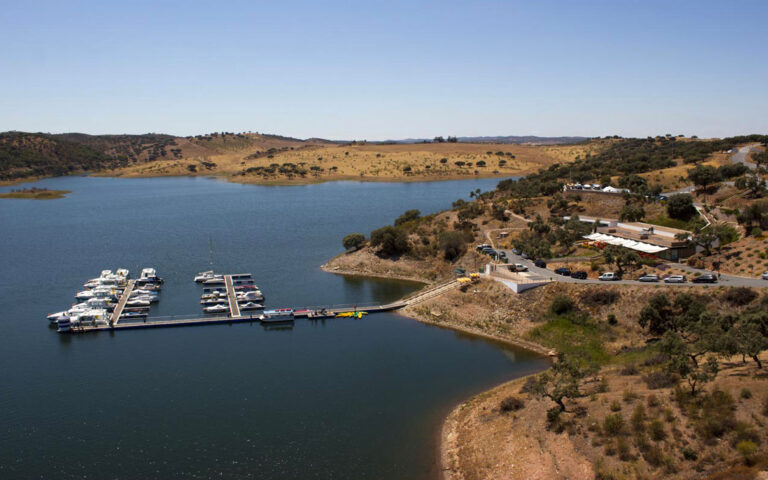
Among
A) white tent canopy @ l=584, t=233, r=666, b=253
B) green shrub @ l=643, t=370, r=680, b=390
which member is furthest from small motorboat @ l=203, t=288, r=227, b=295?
green shrub @ l=643, t=370, r=680, b=390

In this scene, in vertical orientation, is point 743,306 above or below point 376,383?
above

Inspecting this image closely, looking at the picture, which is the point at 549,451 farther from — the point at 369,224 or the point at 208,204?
the point at 208,204

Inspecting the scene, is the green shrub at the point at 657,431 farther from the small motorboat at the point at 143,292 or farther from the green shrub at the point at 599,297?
the small motorboat at the point at 143,292

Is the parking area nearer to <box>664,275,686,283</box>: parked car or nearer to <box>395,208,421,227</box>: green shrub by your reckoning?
<box>664,275,686,283</box>: parked car

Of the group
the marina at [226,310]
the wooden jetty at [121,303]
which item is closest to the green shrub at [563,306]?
the marina at [226,310]

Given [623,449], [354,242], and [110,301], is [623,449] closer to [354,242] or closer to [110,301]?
[354,242]

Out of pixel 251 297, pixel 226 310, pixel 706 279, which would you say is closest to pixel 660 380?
pixel 706 279

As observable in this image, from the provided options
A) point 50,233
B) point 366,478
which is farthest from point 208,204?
point 366,478
